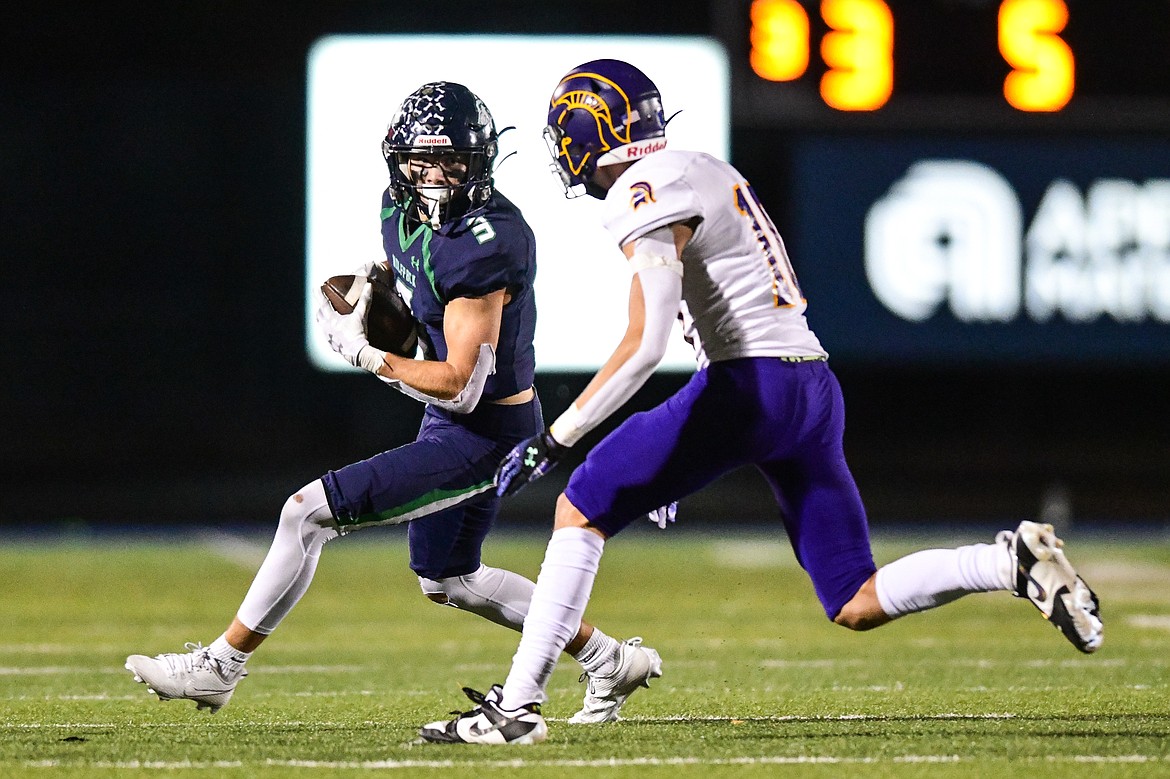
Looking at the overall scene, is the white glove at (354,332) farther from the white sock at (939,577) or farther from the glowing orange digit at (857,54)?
the glowing orange digit at (857,54)

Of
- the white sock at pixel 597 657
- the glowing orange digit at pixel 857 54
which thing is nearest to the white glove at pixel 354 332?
the white sock at pixel 597 657

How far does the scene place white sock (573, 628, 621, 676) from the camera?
13.0ft

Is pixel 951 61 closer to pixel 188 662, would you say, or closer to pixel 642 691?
pixel 642 691

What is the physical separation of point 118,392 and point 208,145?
1513 millimetres

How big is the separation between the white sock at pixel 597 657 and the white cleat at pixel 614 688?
12mm

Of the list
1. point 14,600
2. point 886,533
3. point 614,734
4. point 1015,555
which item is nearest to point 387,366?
point 614,734

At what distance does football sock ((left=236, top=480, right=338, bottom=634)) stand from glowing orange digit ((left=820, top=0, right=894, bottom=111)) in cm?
464

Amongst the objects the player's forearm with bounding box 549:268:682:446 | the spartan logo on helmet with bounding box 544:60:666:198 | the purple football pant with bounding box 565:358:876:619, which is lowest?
the purple football pant with bounding box 565:358:876:619

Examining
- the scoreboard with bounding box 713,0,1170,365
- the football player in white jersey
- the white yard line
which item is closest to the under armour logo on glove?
the football player in white jersey

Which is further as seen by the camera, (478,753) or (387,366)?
(387,366)

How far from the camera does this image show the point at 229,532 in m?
10.1

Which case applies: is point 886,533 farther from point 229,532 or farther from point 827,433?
point 827,433

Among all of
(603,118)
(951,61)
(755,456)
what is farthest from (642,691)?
(951,61)

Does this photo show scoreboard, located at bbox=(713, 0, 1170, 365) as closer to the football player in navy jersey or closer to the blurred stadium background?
the blurred stadium background
